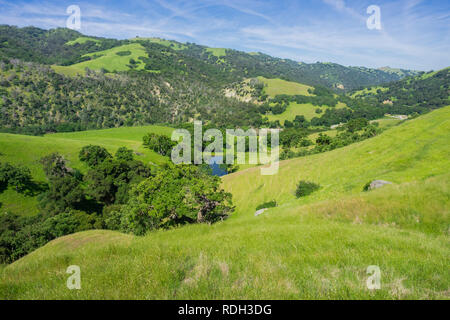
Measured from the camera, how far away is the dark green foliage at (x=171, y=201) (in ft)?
92.7

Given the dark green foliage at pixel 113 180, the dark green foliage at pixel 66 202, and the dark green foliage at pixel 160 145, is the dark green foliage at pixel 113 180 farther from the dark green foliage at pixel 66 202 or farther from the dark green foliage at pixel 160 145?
the dark green foliage at pixel 160 145

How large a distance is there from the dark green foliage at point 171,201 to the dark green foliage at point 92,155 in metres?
77.9

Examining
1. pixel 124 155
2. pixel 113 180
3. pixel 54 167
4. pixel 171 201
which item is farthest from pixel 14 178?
pixel 171 201

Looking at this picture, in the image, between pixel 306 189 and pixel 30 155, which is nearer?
pixel 306 189

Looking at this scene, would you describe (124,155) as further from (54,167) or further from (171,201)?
(171,201)

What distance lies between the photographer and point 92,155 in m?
101

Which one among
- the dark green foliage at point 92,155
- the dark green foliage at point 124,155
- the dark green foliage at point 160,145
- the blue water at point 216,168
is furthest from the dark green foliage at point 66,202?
the blue water at point 216,168

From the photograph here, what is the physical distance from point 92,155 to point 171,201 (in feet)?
301

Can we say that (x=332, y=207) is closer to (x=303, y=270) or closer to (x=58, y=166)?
(x=303, y=270)

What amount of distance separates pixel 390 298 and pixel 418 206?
13072 mm

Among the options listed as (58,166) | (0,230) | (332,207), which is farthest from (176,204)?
(58,166)

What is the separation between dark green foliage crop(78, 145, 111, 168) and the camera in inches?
3925

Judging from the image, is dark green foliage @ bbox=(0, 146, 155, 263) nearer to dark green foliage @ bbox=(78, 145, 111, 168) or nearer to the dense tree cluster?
the dense tree cluster
